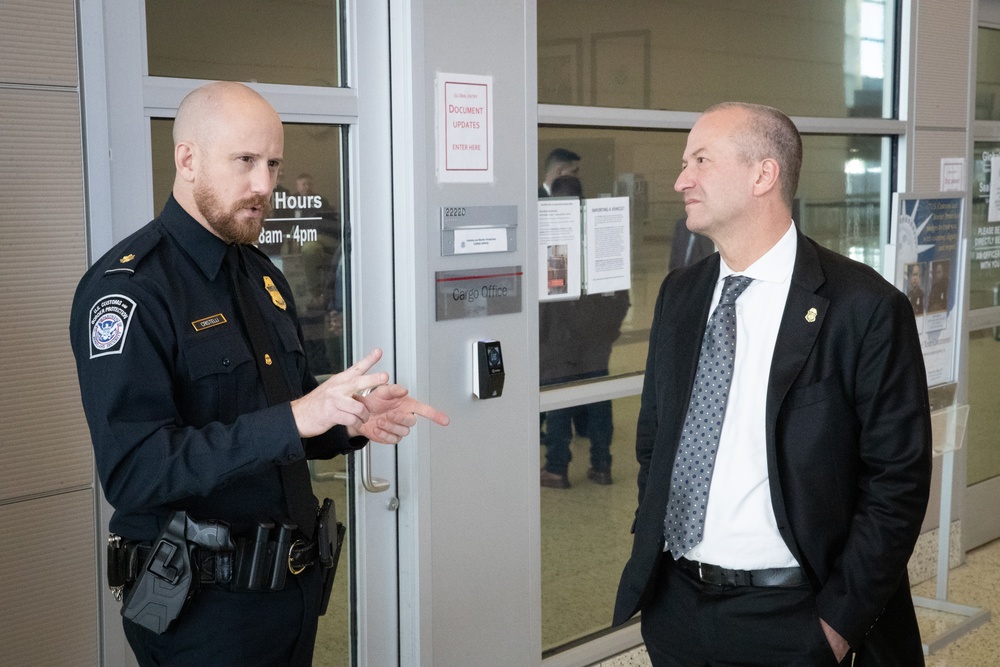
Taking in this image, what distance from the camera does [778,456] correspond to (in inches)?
81.4

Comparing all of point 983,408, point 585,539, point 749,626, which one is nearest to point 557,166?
point 585,539

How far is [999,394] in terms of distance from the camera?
5656mm

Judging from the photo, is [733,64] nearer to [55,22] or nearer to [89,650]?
[55,22]

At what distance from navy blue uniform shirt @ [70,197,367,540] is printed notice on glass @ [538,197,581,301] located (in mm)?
1382

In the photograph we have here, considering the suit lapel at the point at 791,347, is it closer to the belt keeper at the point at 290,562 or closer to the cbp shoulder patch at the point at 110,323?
the belt keeper at the point at 290,562

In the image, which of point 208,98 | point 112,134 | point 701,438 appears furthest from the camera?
point 112,134

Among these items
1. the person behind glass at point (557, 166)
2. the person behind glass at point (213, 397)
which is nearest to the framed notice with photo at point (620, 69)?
the person behind glass at point (557, 166)

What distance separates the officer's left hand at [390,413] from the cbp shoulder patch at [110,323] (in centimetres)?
42

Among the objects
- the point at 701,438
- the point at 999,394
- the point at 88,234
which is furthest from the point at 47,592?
the point at 999,394

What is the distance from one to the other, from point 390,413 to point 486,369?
1.01 m

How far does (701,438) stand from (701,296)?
1.17ft

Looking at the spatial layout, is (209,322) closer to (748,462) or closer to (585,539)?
(748,462)

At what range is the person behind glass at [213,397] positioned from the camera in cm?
174

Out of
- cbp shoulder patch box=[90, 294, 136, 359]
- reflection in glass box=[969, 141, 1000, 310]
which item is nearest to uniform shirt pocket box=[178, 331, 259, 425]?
cbp shoulder patch box=[90, 294, 136, 359]
